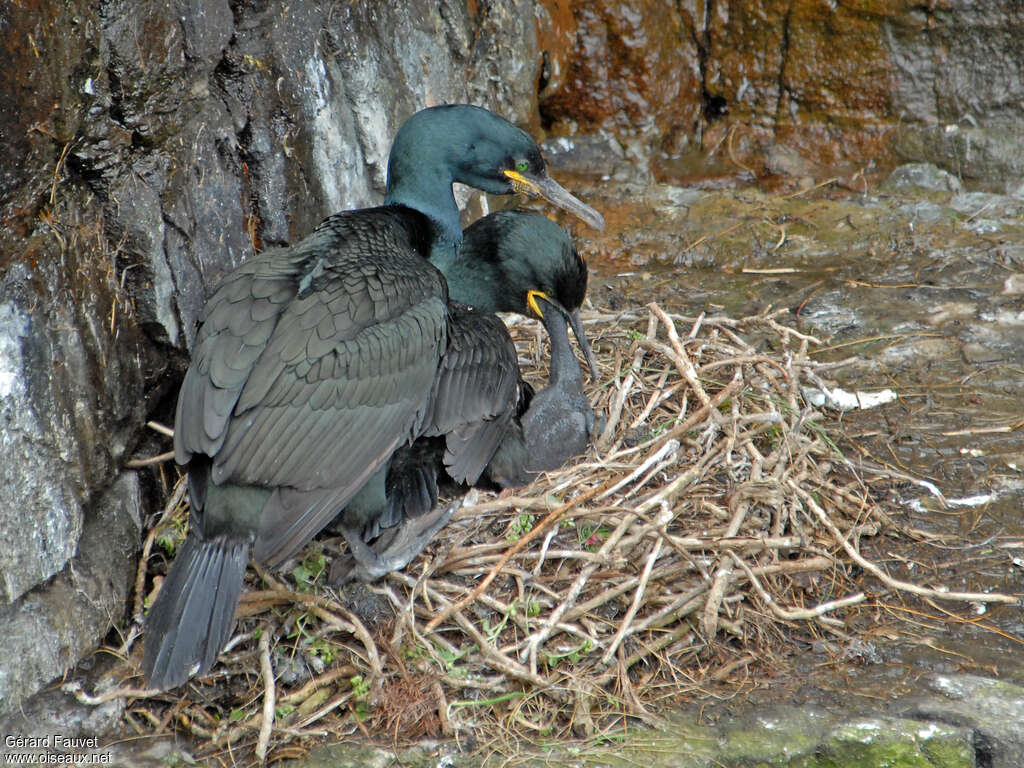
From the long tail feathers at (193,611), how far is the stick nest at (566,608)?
0.27 m

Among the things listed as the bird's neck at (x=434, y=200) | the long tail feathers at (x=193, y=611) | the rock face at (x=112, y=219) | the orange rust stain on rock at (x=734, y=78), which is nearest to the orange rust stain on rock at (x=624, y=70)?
the orange rust stain on rock at (x=734, y=78)

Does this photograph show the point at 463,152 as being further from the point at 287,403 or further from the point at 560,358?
the point at 287,403

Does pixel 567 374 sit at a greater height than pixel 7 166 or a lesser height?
lesser

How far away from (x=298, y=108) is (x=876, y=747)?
2942mm

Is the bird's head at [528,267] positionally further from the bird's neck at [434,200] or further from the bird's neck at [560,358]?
the bird's neck at [434,200]

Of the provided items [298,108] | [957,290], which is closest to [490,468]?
[298,108]

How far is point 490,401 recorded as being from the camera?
3652 millimetres

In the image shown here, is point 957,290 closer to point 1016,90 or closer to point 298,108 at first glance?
point 1016,90

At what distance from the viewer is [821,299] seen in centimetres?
544

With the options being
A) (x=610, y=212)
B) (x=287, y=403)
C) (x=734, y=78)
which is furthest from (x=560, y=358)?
(x=734, y=78)

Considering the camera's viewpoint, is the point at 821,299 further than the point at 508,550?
Yes

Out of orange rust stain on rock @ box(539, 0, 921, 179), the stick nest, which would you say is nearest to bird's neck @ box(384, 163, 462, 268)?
the stick nest

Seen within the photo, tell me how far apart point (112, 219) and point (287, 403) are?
2.79 ft

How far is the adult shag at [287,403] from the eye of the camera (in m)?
2.94
